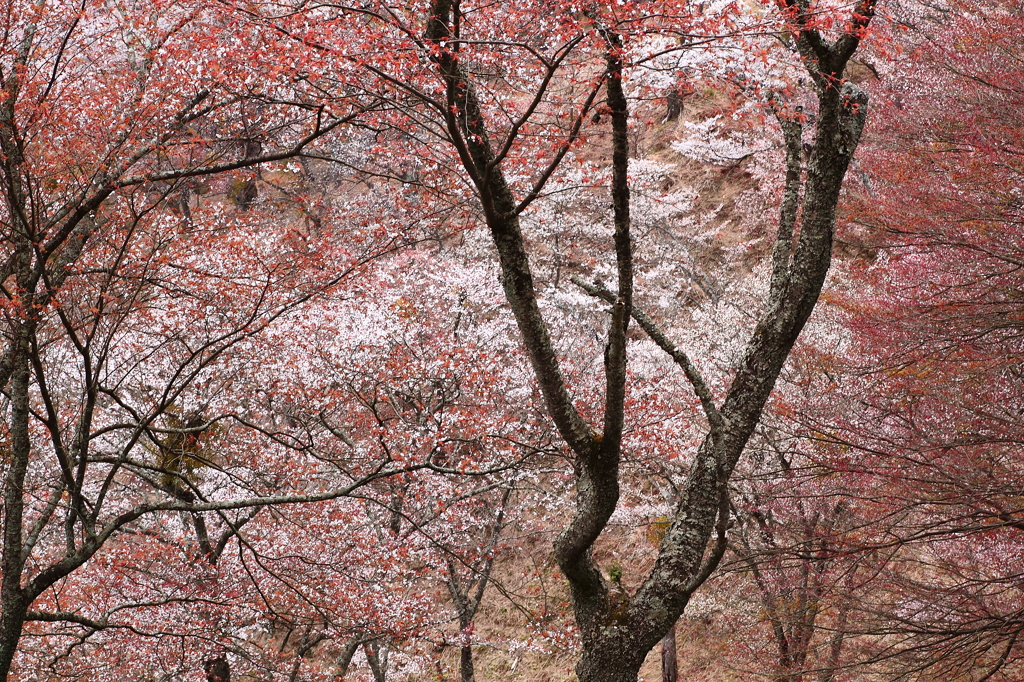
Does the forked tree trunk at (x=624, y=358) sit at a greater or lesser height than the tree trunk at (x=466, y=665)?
lesser

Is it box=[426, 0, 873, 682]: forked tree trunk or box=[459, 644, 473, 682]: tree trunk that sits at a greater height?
box=[459, 644, 473, 682]: tree trunk

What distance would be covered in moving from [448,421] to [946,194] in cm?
681

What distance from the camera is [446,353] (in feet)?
37.6

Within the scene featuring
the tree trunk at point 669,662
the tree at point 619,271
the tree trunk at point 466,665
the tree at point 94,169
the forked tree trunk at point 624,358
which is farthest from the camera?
the tree trunk at point 669,662

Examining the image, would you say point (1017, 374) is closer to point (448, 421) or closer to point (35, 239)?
point (448, 421)

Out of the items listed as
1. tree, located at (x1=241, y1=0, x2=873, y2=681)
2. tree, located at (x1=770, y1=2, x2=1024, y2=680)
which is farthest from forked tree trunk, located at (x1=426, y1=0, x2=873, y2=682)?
tree, located at (x1=770, y1=2, x2=1024, y2=680)

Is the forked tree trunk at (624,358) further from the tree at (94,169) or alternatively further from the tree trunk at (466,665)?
the tree trunk at (466,665)

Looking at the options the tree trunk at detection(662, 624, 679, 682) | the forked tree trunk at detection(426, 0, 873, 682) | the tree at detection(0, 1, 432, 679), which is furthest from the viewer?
the tree trunk at detection(662, 624, 679, 682)

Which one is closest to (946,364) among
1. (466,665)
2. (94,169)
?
(94,169)

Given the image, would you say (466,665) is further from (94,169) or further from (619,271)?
(619,271)

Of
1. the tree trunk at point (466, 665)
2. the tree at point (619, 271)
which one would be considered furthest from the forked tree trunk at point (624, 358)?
the tree trunk at point (466, 665)

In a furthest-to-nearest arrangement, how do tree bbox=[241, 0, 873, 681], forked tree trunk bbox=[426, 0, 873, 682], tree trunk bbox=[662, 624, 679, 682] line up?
tree trunk bbox=[662, 624, 679, 682]
forked tree trunk bbox=[426, 0, 873, 682]
tree bbox=[241, 0, 873, 681]

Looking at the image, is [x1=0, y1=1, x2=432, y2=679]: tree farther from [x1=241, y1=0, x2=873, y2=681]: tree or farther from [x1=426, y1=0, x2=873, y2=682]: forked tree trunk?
[x1=426, y1=0, x2=873, y2=682]: forked tree trunk

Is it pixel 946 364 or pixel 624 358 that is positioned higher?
pixel 946 364
